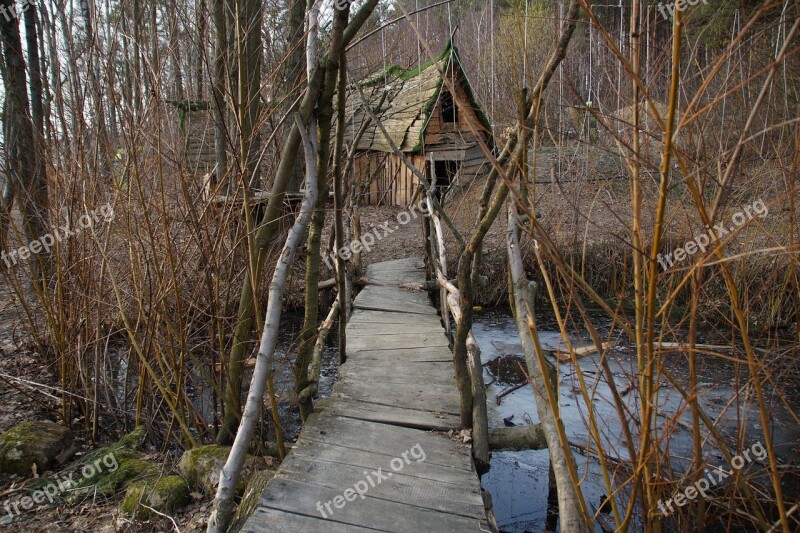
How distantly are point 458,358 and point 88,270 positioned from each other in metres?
2.79

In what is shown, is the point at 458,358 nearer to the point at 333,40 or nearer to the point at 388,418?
the point at 388,418

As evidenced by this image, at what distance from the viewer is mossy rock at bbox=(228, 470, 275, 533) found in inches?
93.1

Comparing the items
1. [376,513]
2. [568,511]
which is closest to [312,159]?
[376,513]

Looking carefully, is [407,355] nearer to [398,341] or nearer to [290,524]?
[398,341]

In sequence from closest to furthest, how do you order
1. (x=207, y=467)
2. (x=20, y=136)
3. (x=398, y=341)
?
(x=207, y=467) → (x=398, y=341) → (x=20, y=136)

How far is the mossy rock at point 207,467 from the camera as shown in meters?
3.11

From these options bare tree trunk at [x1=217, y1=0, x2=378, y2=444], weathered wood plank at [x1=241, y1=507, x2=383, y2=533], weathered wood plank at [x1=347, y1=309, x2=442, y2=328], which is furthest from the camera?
weathered wood plank at [x1=347, y1=309, x2=442, y2=328]

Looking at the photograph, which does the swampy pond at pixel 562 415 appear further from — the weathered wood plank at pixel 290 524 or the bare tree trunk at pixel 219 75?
the bare tree trunk at pixel 219 75

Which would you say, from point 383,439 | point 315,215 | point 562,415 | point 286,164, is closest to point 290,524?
point 383,439

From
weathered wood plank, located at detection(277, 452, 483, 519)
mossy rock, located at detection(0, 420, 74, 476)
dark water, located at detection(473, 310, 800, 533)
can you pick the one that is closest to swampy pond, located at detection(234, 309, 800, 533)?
dark water, located at detection(473, 310, 800, 533)

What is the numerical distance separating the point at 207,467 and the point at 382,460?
3.50 ft

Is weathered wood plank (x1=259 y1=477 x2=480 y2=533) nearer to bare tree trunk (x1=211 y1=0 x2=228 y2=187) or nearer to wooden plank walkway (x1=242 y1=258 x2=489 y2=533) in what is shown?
wooden plank walkway (x1=242 y1=258 x2=489 y2=533)

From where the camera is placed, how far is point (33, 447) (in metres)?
3.55

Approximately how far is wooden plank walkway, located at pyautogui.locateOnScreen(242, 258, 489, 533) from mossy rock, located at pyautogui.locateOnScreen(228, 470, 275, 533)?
80 millimetres
